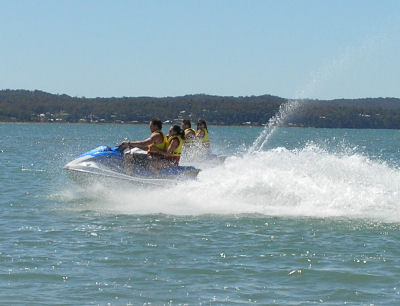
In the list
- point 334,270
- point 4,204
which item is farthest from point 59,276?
point 4,204

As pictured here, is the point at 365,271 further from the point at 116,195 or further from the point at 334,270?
the point at 116,195

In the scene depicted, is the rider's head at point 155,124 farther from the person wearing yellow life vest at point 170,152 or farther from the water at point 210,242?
the water at point 210,242

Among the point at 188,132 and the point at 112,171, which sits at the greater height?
the point at 188,132

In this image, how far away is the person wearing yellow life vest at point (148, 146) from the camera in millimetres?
13711

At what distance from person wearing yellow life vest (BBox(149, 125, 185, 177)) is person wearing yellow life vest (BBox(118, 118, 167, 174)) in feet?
0.20

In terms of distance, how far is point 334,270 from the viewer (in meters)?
8.50

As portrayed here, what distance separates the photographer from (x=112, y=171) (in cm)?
1394

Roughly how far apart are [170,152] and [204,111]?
352 feet

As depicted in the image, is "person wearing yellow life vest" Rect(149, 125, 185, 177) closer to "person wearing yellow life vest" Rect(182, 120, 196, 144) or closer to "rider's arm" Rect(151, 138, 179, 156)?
"rider's arm" Rect(151, 138, 179, 156)

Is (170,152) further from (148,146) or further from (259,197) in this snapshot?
(259,197)

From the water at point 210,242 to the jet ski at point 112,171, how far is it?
256 mm

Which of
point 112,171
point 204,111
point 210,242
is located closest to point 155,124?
point 112,171

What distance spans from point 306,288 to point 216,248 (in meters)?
2.01

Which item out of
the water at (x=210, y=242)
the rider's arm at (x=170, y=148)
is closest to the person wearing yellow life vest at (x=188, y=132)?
the water at (x=210, y=242)
